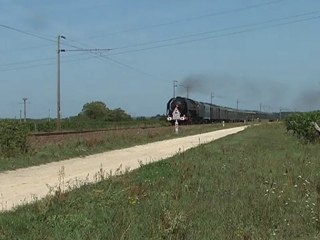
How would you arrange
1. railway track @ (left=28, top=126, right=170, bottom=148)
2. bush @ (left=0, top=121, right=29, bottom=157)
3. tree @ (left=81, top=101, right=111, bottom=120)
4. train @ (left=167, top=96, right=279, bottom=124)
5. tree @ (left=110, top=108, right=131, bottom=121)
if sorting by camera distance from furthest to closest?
1. tree @ (left=81, top=101, right=111, bottom=120)
2. tree @ (left=110, top=108, right=131, bottom=121)
3. train @ (left=167, top=96, right=279, bottom=124)
4. railway track @ (left=28, top=126, right=170, bottom=148)
5. bush @ (left=0, top=121, right=29, bottom=157)

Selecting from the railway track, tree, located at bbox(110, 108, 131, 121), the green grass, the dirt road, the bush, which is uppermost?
tree, located at bbox(110, 108, 131, 121)

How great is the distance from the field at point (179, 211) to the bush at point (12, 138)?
9912 mm

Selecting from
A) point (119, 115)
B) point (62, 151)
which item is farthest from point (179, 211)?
point (119, 115)

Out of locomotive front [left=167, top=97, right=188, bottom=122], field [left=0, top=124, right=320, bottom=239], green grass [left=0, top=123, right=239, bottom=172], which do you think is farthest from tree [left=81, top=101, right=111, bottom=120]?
field [left=0, top=124, right=320, bottom=239]

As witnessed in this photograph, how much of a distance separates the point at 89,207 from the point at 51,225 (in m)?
1.42

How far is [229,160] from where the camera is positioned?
1945 cm

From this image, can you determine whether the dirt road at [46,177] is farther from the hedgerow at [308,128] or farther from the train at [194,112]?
the train at [194,112]

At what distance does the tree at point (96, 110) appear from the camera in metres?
122

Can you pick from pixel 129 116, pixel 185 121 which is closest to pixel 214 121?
pixel 185 121

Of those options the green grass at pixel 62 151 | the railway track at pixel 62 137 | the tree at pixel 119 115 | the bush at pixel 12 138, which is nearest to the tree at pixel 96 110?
the tree at pixel 119 115

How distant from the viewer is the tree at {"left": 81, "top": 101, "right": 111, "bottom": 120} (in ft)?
402

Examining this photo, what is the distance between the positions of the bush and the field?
32.5 feet

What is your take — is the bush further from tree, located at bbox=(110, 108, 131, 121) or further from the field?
tree, located at bbox=(110, 108, 131, 121)

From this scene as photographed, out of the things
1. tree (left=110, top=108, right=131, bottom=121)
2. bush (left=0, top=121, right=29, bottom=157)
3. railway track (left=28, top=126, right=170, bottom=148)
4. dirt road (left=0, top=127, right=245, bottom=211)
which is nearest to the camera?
dirt road (left=0, top=127, right=245, bottom=211)
